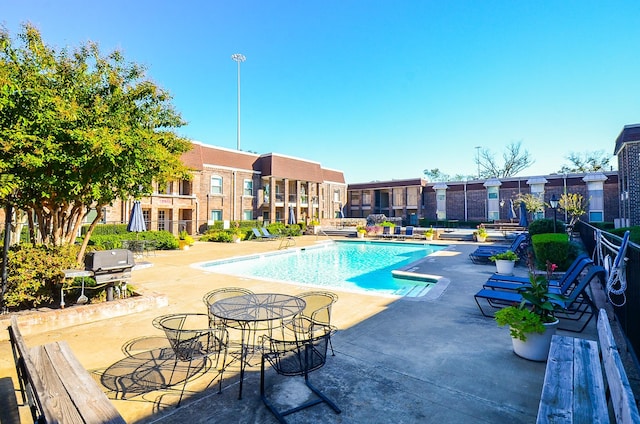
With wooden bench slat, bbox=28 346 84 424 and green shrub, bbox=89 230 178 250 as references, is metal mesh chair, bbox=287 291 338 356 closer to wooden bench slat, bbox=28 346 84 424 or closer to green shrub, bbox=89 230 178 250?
wooden bench slat, bbox=28 346 84 424

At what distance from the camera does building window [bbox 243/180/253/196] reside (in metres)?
29.0

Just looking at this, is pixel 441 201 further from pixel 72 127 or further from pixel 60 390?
pixel 60 390

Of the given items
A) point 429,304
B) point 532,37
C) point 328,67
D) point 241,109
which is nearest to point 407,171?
point 241,109

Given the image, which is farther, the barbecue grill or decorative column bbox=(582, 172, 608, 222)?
decorative column bbox=(582, 172, 608, 222)

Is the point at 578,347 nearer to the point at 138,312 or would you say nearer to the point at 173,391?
the point at 173,391

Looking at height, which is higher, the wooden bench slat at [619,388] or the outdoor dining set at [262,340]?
the wooden bench slat at [619,388]

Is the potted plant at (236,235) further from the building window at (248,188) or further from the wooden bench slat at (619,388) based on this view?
the wooden bench slat at (619,388)

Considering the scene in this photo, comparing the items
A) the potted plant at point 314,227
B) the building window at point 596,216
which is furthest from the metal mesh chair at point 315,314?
the building window at point 596,216

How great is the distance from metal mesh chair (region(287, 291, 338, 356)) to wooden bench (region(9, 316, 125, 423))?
6.88ft

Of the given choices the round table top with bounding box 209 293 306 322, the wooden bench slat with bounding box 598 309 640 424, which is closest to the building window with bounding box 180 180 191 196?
Result: the round table top with bounding box 209 293 306 322

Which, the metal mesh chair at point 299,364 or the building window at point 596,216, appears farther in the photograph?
the building window at point 596,216

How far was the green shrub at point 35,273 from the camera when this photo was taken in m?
5.32

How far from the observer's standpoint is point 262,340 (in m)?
3.57

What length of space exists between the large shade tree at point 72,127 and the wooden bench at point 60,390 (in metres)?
3.03
